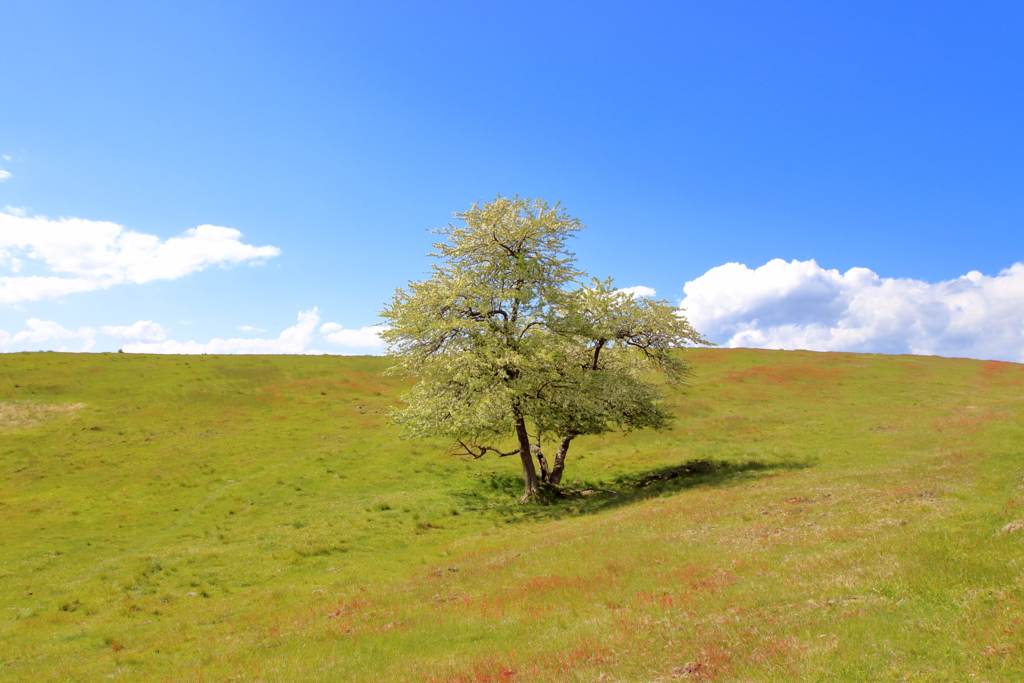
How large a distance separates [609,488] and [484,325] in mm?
14903

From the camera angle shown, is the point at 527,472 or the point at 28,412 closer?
the point at 527,472

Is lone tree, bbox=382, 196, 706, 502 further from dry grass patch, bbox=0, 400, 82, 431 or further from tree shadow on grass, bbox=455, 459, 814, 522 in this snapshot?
dry grass patch, bbox=0, 400, 82, 431

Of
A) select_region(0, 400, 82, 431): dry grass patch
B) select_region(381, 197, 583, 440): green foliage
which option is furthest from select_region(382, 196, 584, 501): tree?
select_region(0, 400, 82, 431): dry grass patch

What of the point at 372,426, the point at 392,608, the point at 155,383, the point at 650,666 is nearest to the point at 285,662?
the point at 392,608

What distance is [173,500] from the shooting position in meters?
36.0

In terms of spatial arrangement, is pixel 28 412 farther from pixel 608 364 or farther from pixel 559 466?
pixel 608 364

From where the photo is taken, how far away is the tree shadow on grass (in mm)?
32125

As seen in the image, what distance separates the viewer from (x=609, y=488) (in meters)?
37.4

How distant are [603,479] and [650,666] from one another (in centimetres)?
2998

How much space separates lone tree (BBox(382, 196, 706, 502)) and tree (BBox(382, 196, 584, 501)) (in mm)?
68

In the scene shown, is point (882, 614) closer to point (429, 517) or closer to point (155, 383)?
point (429, 517)

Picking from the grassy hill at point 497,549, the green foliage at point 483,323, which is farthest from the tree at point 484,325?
the grassy hill at point 497,549

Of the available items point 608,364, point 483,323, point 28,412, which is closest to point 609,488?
point 608,364

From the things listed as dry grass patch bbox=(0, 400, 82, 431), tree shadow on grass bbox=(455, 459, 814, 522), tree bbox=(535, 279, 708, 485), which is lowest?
tree shadow on grass bbox=(455, 459, 814, 522)
